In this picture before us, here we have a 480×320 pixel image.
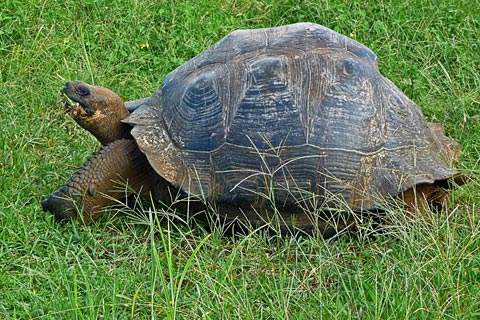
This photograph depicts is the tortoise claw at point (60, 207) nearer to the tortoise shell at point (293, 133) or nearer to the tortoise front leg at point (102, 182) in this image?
the tortoise front leg at point (102, 182)

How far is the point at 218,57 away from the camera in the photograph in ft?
15.5

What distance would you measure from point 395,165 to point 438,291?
1.11m

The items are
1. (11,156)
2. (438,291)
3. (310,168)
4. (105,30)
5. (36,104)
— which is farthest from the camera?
(105,30)

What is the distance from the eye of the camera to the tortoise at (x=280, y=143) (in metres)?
4.40

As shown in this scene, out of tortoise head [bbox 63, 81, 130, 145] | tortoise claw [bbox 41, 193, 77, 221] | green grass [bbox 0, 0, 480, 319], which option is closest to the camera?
green grass [bbox 0, 0, 480, 319]

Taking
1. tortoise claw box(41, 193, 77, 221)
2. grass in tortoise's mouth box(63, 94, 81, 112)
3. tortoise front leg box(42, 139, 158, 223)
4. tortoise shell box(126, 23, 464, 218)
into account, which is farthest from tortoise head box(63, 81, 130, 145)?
tortoise claw box(41, 193, 77, 221)

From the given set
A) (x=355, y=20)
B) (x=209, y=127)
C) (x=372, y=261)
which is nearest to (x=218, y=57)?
(x=209, y=127)

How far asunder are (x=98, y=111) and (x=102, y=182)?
0.44 meters

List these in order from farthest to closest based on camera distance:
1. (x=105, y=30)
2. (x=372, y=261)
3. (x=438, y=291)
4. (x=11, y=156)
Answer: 1. (x=105, y=30)
2. (x=11, y=156)
3. (x=372, y=261)
4. (x=438, y=291)

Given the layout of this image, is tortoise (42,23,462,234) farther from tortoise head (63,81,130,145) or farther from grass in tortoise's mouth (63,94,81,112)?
grass in tortoise's mouth (63,94,81,112)

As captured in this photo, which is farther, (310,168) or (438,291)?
(310,168)

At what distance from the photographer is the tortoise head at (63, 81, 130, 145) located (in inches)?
193

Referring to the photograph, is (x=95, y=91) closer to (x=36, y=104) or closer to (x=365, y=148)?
(x=36, y=104)

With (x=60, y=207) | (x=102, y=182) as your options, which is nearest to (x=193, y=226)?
(x=102, y=182)
